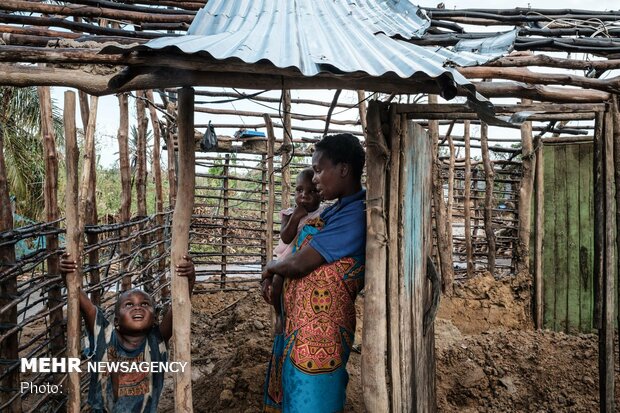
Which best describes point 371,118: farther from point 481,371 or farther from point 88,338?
point 481,371

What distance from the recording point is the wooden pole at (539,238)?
18.5 feet

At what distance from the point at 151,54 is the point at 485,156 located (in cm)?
544

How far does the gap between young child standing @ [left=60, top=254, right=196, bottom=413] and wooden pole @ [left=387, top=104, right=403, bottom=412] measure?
Answer: 115 cm

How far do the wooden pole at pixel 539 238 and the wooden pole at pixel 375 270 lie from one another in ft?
13.4

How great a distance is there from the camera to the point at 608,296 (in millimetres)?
3109

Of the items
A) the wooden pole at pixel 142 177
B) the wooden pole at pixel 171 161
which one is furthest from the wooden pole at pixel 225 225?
the wooden pole at pixel 142 177

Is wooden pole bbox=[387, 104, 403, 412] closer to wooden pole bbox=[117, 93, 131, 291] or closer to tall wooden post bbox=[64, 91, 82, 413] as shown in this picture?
tall wooden post bbox=[64, 91, 82, 413]

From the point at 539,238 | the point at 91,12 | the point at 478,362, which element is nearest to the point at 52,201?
the point at 91,12

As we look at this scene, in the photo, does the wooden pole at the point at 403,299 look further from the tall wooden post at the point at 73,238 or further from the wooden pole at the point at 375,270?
the tall wooden post at the point at 73,238

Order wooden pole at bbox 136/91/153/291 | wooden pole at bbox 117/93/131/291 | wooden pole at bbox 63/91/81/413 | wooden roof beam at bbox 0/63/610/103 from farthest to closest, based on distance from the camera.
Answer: wooden pole at bbox 136/91/153/291 → wooden pole at bbox 117/93/131/291 → wooden pole at bbox 63/91/81/413 → wooden roof beam at bbox 0/63/610/103

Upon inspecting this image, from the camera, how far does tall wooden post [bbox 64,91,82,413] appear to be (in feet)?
6.71

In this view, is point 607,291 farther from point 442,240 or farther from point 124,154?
point 124,154

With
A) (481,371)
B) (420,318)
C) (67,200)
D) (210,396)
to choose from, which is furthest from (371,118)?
(481,371)

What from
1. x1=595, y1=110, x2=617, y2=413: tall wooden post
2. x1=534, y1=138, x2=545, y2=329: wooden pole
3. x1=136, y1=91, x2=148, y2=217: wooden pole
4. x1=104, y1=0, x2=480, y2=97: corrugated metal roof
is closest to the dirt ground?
x1=534, y1=138, x2=545, y2=329: wooden pole
